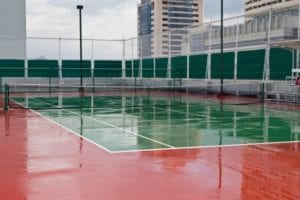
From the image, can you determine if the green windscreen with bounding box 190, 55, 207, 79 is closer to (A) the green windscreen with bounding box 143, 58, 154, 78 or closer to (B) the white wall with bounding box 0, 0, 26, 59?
(A) the green windscreen with bounding box 143, 58, 154, 78

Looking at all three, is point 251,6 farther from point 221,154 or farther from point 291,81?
point 221,154

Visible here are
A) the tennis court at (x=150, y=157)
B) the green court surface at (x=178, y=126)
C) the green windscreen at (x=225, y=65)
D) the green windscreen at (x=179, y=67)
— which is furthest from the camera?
the green windscreen at (x=179, y=67)

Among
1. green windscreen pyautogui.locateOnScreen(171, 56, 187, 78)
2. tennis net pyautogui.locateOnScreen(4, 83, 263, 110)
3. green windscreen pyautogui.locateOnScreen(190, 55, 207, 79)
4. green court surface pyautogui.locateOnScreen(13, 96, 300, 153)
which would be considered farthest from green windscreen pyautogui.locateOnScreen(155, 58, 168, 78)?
green court surface pyautogui.locateOnScreen(13, 96, 300, 153)

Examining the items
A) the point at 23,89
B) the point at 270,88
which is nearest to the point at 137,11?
the point at 23,89

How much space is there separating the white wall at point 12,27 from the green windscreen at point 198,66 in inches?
391

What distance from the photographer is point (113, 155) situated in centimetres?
730

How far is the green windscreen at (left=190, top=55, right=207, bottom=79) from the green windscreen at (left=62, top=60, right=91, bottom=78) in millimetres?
6108

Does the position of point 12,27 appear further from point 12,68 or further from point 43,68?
point 43,68

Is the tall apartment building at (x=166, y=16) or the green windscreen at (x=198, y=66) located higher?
the tall apartment building at (x=166, y=16)

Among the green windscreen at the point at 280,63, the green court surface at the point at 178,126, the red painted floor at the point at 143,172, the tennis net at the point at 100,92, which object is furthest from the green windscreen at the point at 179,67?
the red painted floor at the point at 143,172

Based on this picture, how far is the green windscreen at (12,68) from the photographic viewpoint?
88.2 ft

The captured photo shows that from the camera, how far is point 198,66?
25094 mm

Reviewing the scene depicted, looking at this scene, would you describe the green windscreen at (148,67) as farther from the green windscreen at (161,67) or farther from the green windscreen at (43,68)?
the green windscreen at (43,68)

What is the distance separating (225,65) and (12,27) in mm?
14576
